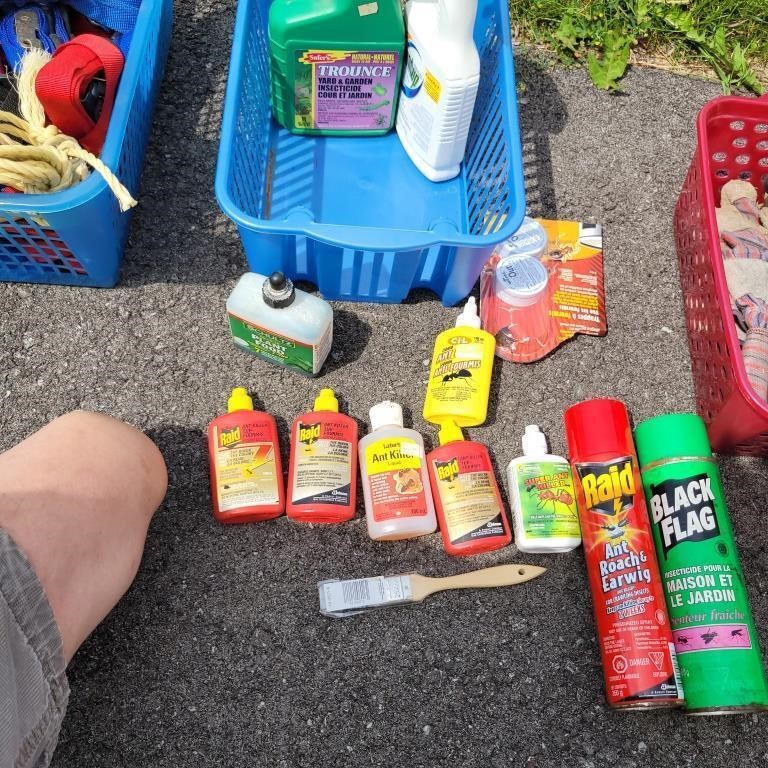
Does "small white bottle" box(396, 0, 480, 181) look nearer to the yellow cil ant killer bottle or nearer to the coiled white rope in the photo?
the yellow cil ant killer bottle

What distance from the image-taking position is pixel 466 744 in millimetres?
1086

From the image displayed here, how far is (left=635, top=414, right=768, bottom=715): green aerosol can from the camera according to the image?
101 centimetres

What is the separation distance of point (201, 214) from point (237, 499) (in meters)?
0.64

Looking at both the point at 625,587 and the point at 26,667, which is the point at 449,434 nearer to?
the point at 625,587

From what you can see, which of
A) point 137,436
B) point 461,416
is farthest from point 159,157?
point 461,416

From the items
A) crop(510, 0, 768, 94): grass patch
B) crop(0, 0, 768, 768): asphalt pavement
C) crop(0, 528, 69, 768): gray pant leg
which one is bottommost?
crop(0, 0, 768, 768): asphalt pavement

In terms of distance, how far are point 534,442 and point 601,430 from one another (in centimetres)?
11

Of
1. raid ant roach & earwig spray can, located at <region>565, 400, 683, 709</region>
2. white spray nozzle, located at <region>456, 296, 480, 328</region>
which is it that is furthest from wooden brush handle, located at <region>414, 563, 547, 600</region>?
white spray nozzle, located at <region>456, 296, 480, 328</region>

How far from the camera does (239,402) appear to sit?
1.19m

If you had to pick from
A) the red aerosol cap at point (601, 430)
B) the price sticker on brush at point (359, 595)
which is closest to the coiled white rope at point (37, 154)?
the price sticker on brush at point (359, 595)

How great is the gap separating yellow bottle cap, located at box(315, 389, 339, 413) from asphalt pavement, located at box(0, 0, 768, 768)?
10 cm

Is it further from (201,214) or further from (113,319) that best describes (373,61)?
(113,319)

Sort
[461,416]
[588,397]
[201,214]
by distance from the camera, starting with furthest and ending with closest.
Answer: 1. [201,214]
2. [588,397]
3. [461,416]

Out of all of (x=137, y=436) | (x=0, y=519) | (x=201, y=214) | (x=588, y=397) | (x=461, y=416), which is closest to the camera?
(x=0, y=519)
